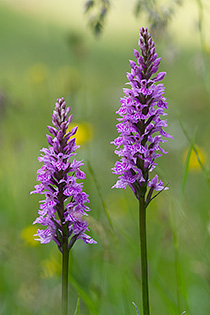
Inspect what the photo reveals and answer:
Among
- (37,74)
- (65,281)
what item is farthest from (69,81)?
(65,281)

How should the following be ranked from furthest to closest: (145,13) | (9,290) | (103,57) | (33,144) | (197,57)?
1. (103,57)
2. (33,144)
3. (197,57)
4. (9,290)
5. (145,13)

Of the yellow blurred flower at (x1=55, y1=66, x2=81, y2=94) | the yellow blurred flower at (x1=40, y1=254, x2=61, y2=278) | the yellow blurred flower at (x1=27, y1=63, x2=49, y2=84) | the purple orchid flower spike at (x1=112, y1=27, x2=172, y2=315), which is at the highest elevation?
the yellow blurred flower at (x1=27, y1=63, x2=49, y2=84)

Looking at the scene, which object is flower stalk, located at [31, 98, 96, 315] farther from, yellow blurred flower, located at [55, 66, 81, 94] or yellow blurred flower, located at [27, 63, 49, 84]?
yellow blurred flower, located at [27, 63, 49, 84]

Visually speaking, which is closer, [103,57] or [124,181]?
[124,181]

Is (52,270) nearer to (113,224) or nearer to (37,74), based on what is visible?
(113,224)

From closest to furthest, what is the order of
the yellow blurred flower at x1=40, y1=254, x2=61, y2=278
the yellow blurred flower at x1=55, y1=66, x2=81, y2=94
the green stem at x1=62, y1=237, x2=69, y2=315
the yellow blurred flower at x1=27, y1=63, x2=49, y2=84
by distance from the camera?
the green stem at x1=62, y1=237, x2=69, y2=315, the yellow blurred flower at x1=40, y1=254, x2=61, y2=278, the yellow blurred flower at x1=55, y1=66, x2=81, y2=94, the yellow blurred flower at x1=27, y1=63, x2=49, y2=84

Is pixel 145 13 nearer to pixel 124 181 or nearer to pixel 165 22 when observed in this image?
pixel 165 22

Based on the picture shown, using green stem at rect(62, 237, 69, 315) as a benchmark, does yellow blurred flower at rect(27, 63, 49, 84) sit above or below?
above

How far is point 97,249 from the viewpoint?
14.7 ft

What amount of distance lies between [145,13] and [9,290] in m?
2.41

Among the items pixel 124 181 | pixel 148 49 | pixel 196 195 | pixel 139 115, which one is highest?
pixel 196 195

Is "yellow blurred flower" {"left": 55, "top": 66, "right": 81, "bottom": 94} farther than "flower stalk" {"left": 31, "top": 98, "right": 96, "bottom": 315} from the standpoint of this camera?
Yes

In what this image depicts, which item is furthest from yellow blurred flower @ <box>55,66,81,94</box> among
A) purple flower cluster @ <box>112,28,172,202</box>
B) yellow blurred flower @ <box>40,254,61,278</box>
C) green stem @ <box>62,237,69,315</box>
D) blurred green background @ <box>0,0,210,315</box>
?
green stem @ <box>62,237,69,315</box>

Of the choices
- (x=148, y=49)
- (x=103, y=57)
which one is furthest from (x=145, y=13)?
(x=103, y=57)
